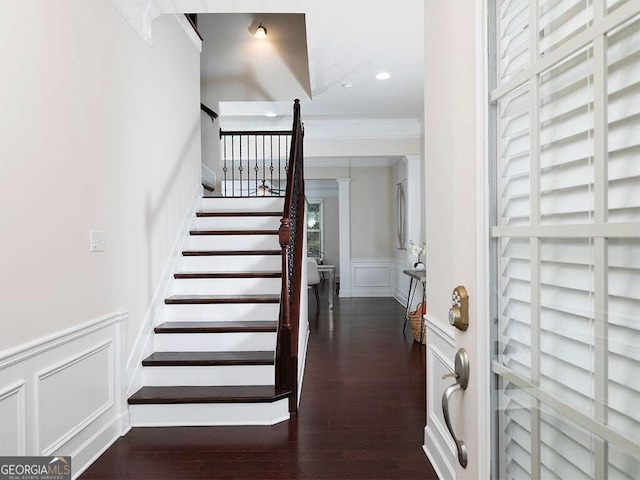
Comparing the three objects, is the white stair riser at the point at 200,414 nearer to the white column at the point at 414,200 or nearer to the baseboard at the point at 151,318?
the baseboard at the point at 151,318

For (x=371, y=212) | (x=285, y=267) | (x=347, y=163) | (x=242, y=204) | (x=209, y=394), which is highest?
(x=347, y=163)

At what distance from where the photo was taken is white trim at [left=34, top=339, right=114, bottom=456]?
1808mm

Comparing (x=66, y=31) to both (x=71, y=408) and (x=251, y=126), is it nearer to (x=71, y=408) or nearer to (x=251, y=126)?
(x=71, y=408)

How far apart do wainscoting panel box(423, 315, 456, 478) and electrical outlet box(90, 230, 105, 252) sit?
1810 mm

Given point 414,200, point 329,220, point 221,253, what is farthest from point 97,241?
point 329,220

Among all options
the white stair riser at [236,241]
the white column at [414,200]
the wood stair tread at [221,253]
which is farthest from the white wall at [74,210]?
the white column at [414,200]

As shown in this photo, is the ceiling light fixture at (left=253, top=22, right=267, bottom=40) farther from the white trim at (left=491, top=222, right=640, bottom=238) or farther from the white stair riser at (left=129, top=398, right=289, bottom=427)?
the white trim at (left=491, top=222, right=640, bottom=238)

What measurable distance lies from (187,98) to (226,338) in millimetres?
2325

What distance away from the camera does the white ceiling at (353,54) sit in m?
3.11

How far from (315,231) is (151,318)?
8935 mm

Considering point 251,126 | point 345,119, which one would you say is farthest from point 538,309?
point 251,126

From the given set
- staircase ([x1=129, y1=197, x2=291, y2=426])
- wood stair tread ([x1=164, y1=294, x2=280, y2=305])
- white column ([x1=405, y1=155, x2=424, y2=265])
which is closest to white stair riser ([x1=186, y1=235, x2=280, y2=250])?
staircase ([x1=129, y1=197, x2=291, y2=426])

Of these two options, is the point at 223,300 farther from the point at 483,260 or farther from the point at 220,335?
the point at 483,260

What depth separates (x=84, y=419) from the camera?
2.15 metres
